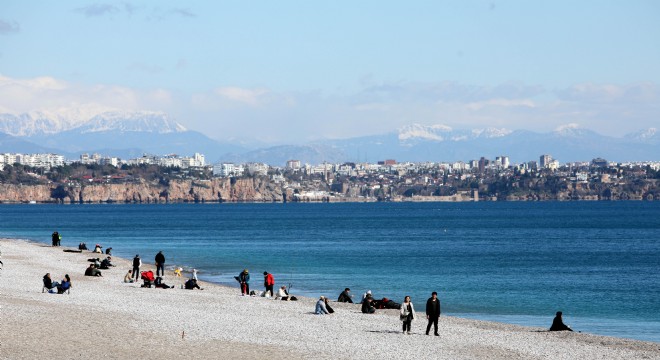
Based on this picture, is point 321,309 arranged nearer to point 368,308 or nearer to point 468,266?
point 368,308

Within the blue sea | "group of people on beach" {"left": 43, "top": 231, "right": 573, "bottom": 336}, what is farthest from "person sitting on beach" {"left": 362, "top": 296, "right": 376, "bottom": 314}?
the blue sea

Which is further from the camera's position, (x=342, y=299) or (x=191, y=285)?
(x=191, y=285)

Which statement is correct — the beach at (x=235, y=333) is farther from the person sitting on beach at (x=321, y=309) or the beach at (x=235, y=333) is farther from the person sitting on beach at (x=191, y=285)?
the person sitting on beach at (x=191, y=285)

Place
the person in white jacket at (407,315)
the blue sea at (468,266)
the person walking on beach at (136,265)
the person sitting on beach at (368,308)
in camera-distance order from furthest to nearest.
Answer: the person walking on beach at (136,265) < the blue sea at (468,266) < the person sitting on beach at (368,308) < the person in white jacket at (407,315)

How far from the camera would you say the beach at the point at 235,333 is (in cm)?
2531

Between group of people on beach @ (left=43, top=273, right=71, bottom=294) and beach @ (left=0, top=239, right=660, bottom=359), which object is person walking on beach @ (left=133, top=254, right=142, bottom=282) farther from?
group of people on beach @ (left=43, top=273, right=71, bottom=294)

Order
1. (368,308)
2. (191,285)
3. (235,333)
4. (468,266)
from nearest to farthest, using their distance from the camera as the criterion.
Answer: (235,333) < (368,308) < (191,285) < (468,266)

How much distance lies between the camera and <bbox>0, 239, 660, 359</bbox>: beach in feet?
83.0

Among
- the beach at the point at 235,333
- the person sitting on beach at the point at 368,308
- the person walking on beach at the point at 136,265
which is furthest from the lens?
the person walking on beach at the point at 136,265

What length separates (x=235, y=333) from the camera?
95.4 feet

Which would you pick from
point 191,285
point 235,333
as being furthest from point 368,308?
point 191,285

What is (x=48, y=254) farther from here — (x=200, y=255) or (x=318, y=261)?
(x=318, y=261)

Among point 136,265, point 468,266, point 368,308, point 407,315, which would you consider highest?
point 136,265

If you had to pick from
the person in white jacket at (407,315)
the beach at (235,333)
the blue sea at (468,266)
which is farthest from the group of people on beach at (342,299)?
the blue sea at (468,266)
